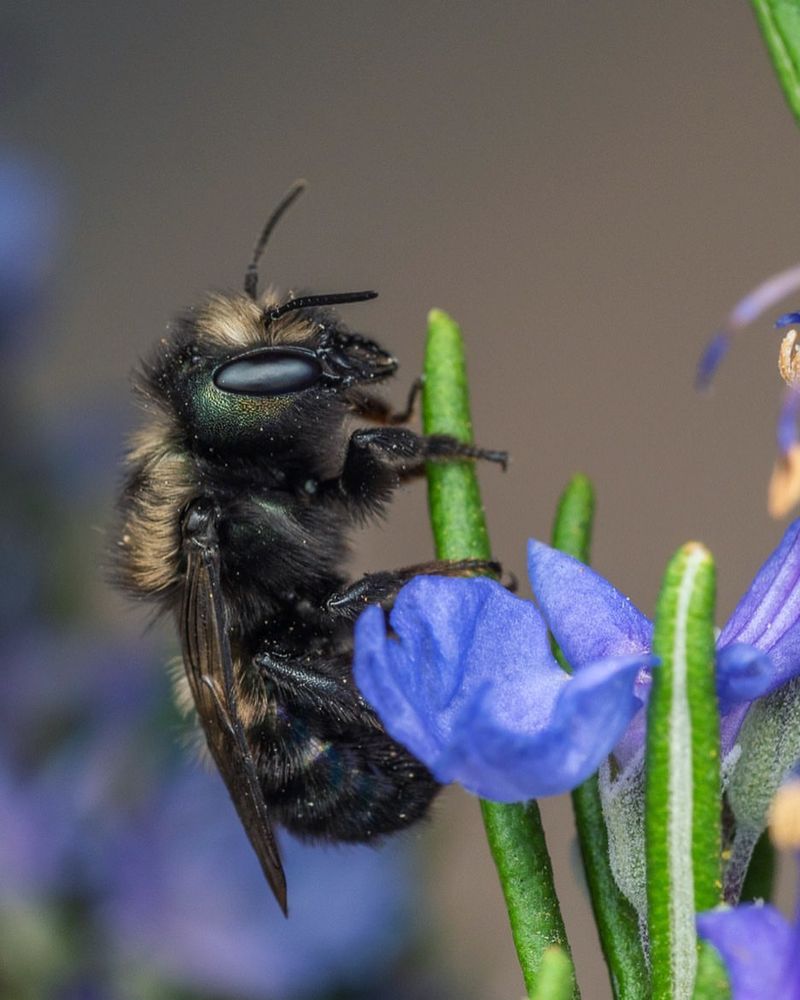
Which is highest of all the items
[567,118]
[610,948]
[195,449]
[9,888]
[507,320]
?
[567,118]

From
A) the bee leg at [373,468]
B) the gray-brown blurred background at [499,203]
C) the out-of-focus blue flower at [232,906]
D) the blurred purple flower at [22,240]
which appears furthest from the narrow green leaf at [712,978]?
the gray-brown blurred background at [499,203]

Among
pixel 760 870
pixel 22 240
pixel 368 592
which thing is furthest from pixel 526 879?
pixel 22 240

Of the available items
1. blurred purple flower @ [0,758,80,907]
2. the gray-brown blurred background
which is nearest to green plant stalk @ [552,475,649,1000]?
blurred purple flower @ [0,758,80,907]

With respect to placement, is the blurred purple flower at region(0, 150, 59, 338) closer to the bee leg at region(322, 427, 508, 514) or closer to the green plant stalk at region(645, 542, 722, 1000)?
the bee leg at region(322, 427, 508, 514)

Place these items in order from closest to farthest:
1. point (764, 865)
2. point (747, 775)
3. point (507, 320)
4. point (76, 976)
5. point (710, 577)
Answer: point (710, 577) < point (747, 775) < point (764, 865) < point (76, 976) < point (507, 320)

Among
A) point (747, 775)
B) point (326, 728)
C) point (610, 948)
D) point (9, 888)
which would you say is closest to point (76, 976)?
point (9, 888)

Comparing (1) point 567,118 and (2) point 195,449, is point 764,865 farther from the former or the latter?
(1) point 567,118

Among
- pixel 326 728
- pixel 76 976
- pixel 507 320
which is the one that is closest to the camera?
pixel 326 728

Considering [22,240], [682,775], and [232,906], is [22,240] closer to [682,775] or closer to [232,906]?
[232,906]
